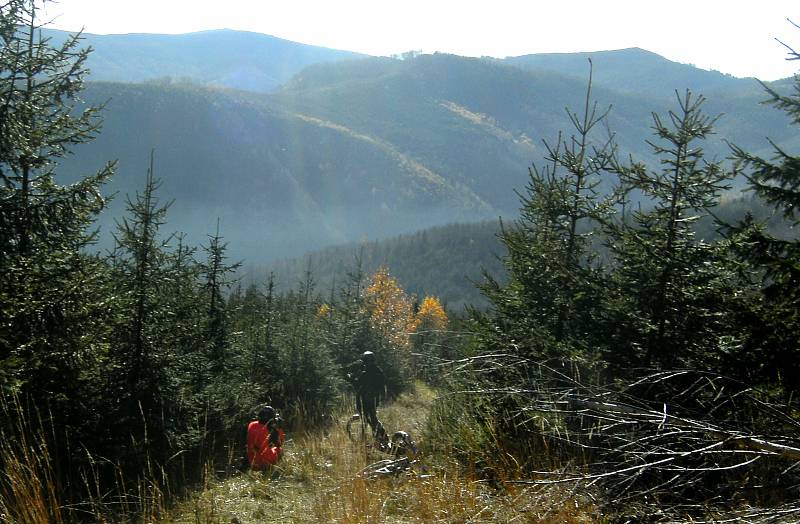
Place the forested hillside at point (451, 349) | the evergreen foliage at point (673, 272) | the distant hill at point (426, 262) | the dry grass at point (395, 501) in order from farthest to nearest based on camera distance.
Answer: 1. the distant hill at point (426, 262)
2. the evergreen foliage at point (673, 272)
3. the forested hillside at point (451, 349)
4. the dry grass at point (395, 501)

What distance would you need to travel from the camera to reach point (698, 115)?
21.4ft

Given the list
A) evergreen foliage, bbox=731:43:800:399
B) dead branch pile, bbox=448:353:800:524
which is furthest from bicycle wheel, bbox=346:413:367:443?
evergreen foliage, bbox=731:43:800:399

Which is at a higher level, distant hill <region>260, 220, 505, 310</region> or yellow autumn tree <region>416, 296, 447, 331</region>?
yellow autumn tree <region>416, 296, 447, 331</region>

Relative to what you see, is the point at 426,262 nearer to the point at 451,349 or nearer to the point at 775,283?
the point at 775,283

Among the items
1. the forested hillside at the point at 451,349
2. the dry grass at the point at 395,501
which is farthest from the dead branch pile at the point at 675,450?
the dry grass at the point at 395,501

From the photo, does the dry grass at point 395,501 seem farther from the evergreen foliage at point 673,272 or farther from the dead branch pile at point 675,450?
the evergreen foliage at point 673,272

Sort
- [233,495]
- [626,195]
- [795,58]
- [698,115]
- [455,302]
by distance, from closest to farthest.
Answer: [795,58] → [233,495] → [698,115] → [626,195] → [455,302]

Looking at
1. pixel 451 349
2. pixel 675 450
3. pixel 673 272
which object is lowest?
pixel 451 349

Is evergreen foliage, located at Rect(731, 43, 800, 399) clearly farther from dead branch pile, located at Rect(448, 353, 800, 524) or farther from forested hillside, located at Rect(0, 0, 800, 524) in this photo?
dead branch pile, located at Rect(448, 353, 800, 524)

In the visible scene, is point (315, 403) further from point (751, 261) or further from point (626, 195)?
point (751, 261)

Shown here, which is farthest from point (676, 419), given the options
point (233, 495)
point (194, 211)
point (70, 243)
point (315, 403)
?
point (194, 211)

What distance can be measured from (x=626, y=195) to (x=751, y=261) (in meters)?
1.97

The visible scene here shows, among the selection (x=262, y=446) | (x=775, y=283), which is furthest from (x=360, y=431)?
(x=775, y=283)

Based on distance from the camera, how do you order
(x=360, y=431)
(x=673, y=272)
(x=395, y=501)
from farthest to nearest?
(x=360, y=431) → (x=673, y=272) → (x=395, y=501)
